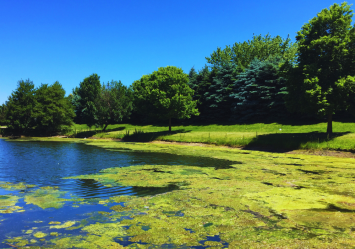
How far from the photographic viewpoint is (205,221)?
316 inches

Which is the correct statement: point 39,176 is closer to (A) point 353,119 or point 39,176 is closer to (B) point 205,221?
(B) point 205,221

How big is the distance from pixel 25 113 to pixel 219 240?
66.9 m

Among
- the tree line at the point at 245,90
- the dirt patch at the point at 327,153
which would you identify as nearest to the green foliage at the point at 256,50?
the tree line at the point at 245,90

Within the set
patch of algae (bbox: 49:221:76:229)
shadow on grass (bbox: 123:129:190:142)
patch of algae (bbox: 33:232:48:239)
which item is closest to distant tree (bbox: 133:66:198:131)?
shadow on grass (bbox: 123:129:190:142)

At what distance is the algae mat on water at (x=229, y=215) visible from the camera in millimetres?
6633

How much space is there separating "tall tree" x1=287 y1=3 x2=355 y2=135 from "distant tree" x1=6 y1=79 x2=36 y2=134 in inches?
2157

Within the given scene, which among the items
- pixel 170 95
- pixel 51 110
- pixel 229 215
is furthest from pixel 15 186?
pixel 51 110

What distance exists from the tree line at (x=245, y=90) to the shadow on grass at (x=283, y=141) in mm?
2613

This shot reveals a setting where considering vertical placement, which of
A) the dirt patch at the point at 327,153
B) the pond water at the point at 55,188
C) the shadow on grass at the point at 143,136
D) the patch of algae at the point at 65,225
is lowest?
the pond water at the point at 55,188

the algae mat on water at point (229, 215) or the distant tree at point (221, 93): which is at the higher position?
the distant tree at point (221, 93)

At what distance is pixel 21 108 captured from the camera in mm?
63094

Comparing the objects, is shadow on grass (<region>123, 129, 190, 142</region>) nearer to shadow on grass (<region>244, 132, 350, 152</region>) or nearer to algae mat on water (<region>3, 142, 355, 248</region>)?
shadow on grass (<region>244, 132, 350, 152</region>)

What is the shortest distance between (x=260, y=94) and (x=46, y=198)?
45343 mm

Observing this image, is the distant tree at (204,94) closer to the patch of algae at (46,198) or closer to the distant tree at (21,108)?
the distant tree at (21,108)
